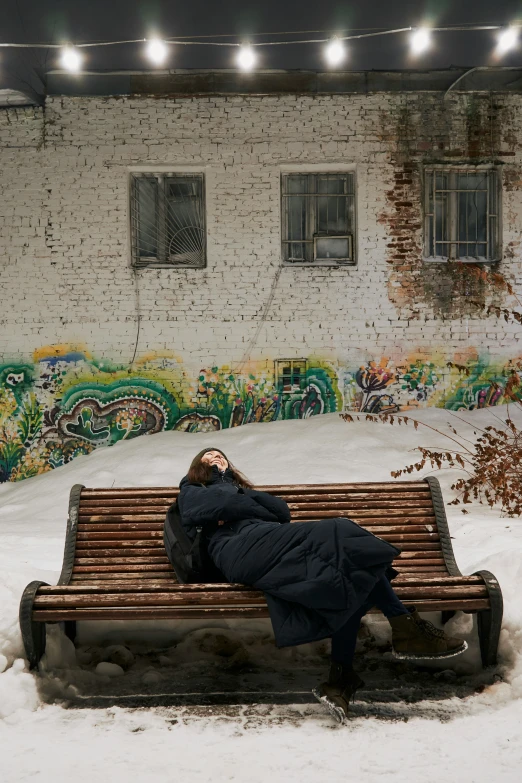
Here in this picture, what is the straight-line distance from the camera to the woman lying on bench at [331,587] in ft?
11.2

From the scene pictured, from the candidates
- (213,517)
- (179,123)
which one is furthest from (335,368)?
(213,517)

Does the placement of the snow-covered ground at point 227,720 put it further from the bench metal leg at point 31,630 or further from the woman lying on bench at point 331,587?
the woman lying on bench at point 331,587

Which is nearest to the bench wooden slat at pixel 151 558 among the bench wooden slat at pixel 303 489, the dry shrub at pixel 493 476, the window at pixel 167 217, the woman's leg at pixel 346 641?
the bench wooden slat at pixel 303 489

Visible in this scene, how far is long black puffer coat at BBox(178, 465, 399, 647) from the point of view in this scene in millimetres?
3426

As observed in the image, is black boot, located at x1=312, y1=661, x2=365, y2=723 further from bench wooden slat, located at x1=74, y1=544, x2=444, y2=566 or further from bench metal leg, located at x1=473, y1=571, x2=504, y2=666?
bench wooden slat, located at x1=74, y1=544, x2=444, y2=566

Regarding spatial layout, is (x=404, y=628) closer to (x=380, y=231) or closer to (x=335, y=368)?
(x=335, y=368)

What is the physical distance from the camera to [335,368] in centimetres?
984

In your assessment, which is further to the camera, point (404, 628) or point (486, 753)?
point (404, 628)

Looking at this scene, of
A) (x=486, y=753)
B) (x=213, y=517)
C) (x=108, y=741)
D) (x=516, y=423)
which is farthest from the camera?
(x=516, y=423)

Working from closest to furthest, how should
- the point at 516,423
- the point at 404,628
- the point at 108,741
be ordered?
the point at 108,741
the point at 404,628
the point at 516,423

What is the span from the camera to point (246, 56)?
8266 mm

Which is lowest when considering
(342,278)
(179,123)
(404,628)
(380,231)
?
(404,628)

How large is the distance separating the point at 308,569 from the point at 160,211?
7.41 metres

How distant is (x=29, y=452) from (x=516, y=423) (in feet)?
20.1
